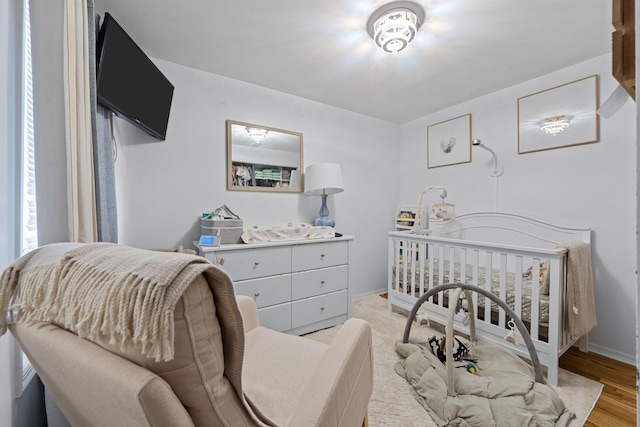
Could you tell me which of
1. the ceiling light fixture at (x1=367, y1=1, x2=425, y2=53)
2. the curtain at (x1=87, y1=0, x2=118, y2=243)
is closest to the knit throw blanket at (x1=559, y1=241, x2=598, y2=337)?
the ceiling light fixture at (x1=367, y1=1, x2=425, y2=53)

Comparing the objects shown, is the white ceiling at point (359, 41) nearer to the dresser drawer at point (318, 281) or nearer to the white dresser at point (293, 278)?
the white dresser at point (293, 278)

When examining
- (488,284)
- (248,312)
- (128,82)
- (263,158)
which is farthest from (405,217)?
(128,82)

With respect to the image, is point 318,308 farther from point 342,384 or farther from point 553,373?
point 553,373

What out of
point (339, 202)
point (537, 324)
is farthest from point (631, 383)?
point (339, 202)

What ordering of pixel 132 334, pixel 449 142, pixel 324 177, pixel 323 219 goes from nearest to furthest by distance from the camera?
pixel 132 334 → pixel 324 177 → pixel 323 219 → pixel 449 142

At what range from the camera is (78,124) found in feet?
3.40

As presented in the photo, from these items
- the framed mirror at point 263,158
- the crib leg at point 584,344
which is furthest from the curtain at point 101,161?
the crib leg at point 584,344

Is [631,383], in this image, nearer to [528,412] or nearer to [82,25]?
[528,412]

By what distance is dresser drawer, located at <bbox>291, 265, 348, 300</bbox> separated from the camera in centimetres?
220

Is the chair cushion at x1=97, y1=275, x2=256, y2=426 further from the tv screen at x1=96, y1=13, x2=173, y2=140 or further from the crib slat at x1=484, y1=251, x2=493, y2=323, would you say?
the crib slat at x1=484, y1=251, x2=493, y2=323

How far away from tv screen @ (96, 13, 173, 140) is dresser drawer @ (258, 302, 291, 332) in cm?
159

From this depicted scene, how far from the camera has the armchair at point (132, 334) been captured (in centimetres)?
39

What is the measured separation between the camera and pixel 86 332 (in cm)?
47

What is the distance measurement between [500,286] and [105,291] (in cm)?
223
